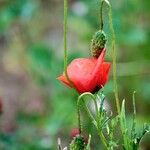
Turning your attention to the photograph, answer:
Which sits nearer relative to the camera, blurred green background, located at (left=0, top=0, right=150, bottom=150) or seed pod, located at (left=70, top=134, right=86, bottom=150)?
seed pod, located at (left=70, top=134, right=86, bottom=150)

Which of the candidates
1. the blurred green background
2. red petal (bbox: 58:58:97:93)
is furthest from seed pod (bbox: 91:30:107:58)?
the blurred green background

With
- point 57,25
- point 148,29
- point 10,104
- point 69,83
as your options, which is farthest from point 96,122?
point 57,25

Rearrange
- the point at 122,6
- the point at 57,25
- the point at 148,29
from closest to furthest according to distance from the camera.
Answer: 1. the point at 122,6
2. the point at 148,29
3. the point at 57,25

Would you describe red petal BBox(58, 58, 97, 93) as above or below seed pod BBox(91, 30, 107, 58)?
below

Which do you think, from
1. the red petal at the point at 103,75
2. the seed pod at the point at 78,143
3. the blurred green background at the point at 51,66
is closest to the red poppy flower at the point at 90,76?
the red petal at the point at 103,75

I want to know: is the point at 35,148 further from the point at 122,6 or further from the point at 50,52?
the point at 122,6

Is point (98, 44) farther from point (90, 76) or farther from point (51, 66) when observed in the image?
point (51, 66)

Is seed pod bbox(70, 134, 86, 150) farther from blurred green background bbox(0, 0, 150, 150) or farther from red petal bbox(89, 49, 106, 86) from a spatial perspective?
blurred green background bbox(0, 0, 150, 150)
